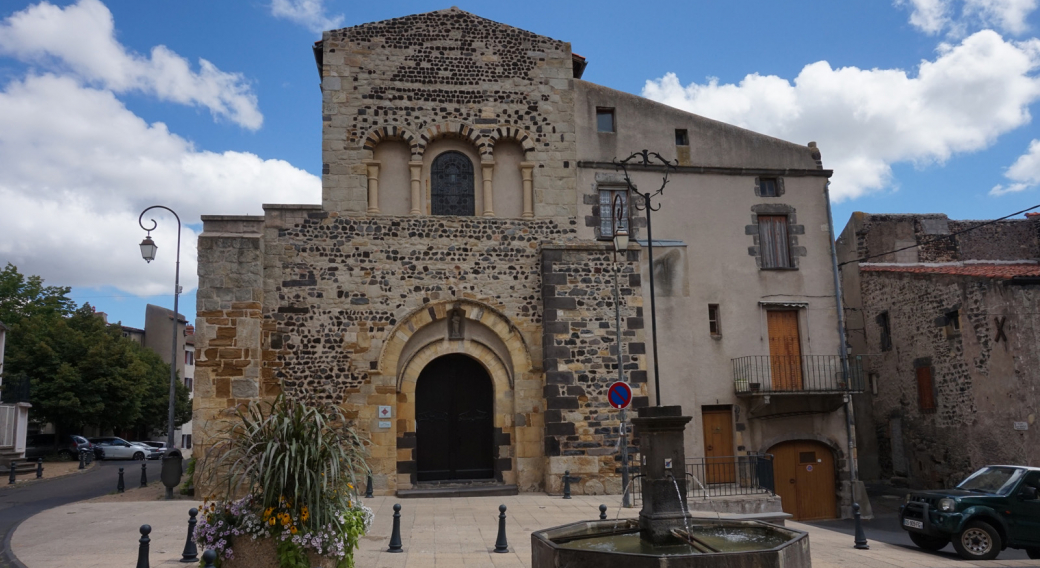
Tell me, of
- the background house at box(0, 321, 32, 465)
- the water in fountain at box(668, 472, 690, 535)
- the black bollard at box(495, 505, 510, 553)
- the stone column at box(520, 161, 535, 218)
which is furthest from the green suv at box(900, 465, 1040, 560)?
the background house at box(0, 321, 32, 465)

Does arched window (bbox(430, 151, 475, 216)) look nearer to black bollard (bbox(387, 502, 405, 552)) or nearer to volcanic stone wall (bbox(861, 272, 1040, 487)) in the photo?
black bollard (bbox(387, 502, 405, 552))

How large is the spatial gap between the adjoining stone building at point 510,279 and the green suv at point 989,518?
593 centimetres

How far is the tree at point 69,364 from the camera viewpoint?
32.5 metres

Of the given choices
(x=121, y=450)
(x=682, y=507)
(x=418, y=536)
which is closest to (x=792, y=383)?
(x=418, y=536)

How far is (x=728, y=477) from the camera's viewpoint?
1753 centimetres

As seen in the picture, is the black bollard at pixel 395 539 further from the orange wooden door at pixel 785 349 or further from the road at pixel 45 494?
the orange wooden door at pixel 785 349

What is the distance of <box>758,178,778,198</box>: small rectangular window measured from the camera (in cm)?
1941

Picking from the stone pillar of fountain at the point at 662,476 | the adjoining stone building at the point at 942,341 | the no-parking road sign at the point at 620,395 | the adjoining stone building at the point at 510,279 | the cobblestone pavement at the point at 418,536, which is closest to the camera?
the stone pillar of fountain at the point at 662,476

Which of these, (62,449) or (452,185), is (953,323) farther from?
(62,449)

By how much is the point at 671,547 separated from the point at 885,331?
60.0 ft

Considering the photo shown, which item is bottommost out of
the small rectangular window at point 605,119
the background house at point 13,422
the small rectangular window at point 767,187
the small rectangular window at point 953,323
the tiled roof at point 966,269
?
the background house at point 13,422

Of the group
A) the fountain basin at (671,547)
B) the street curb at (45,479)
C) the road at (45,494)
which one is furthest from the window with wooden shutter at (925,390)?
the street curb at (45,479)

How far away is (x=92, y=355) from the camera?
33.4 metres

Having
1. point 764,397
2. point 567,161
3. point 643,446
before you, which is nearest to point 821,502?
point 764,397
